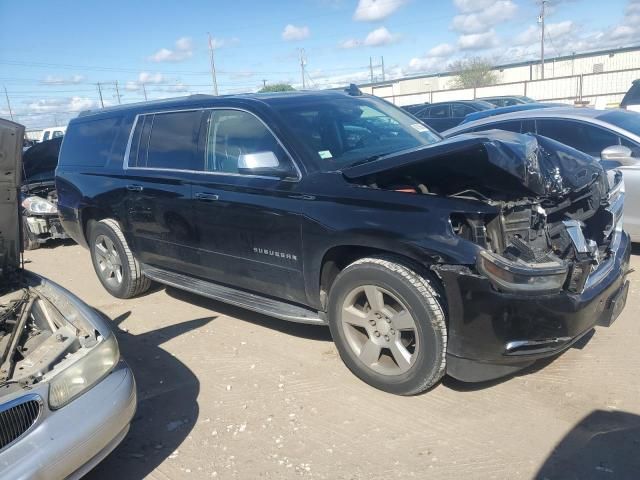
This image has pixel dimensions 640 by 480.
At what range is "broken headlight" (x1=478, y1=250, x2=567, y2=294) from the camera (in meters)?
2.84

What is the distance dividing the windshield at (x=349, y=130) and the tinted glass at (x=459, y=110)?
40.9 ft

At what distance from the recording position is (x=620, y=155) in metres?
5.31

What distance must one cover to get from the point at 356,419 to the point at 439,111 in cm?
1521

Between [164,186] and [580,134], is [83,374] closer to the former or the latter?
[164,186]

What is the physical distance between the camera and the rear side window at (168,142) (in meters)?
4.50

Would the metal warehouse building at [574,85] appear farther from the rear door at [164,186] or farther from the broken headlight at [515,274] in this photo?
the broken headlight at [515,274]

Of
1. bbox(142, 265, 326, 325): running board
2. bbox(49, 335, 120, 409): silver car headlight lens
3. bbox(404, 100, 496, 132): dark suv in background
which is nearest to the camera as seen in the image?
bbox(49, 335, 120, 409): silver car headlight lens

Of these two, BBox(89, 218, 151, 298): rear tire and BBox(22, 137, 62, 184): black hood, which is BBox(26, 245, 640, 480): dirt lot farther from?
BBox(22, 137, 62, 184): black hood

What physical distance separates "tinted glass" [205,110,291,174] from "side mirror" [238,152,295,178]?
0.04 m

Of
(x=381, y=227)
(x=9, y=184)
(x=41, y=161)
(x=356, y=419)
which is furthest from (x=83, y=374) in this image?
(x=41, y=161)

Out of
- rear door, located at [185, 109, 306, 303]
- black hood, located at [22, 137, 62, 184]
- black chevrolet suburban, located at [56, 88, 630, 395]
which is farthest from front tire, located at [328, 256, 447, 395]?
black hood, located at [22, 137, 62, 184]

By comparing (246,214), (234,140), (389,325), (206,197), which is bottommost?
(389,325)

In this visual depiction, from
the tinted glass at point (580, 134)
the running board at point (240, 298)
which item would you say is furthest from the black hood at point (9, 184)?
the tinted glass at point (580, 134)

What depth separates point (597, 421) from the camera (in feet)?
10.0
